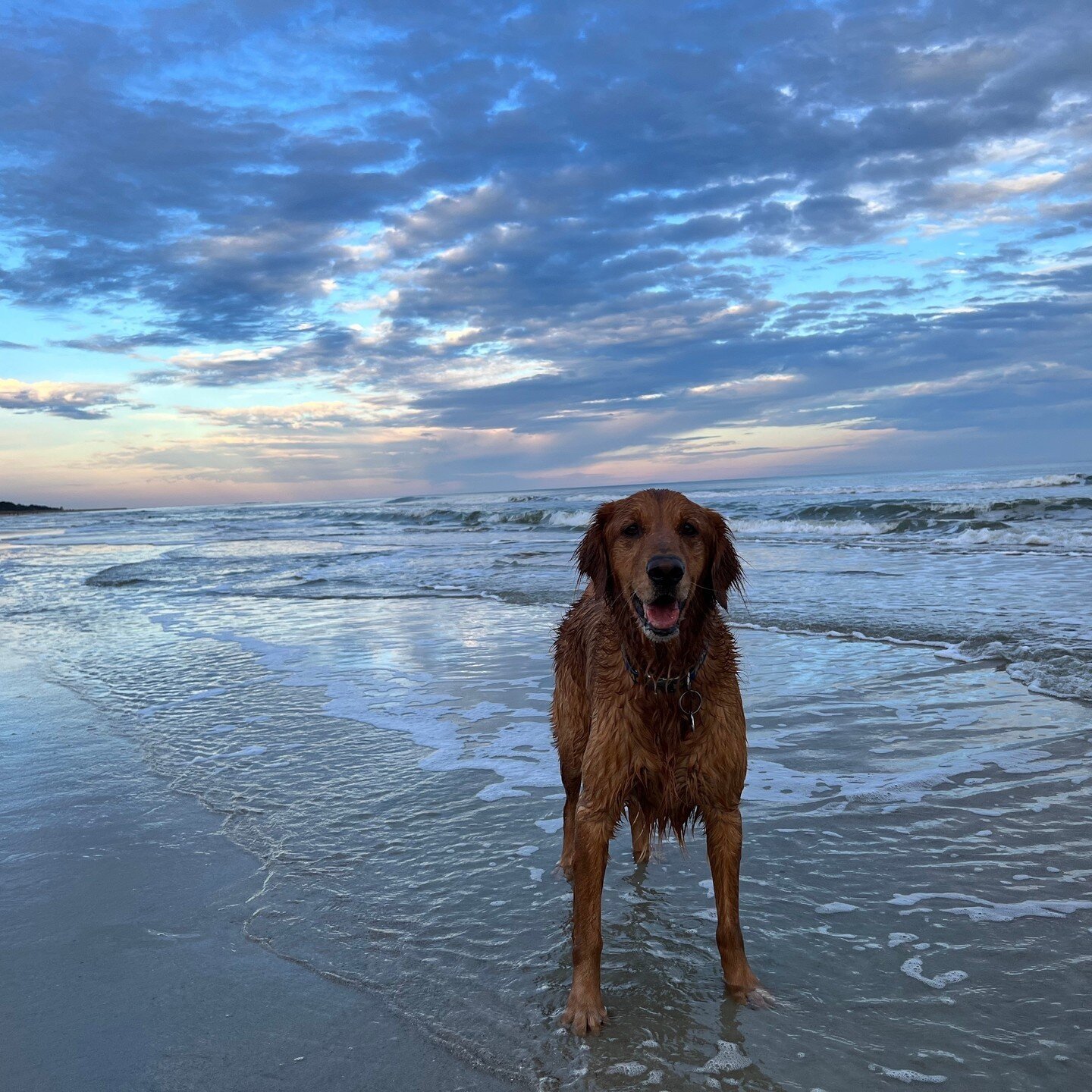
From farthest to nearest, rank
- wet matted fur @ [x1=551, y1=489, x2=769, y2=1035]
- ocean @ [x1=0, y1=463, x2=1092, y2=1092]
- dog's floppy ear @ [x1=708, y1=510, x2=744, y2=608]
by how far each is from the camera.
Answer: dog's floppy ear @ [x1=708, y1=510, x2=744, y2=608] → wet matted fur @ [x1=551, y1=489, x2=769, y2=1035] → ocean @ [x1=0, y1=463, x2=1092, y2=1092]

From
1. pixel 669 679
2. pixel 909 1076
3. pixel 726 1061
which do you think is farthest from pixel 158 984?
pixel 909 1076

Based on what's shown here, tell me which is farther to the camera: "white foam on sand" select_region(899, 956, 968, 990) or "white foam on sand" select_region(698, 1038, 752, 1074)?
"white foam on sand" select_region(899, 956, 968, 990)

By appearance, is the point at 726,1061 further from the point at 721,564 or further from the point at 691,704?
the point at 721,564

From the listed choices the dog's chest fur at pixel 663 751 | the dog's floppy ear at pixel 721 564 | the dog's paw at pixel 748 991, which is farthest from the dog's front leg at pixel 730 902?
the dog's floppy ear at pixel 721 564

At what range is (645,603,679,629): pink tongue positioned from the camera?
282 cm

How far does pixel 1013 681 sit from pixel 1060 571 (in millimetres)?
6685

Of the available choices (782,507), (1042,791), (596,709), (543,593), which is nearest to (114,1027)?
(596,709)

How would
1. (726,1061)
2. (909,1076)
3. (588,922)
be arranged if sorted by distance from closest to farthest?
(909,1076), (726,1061), (588,922)

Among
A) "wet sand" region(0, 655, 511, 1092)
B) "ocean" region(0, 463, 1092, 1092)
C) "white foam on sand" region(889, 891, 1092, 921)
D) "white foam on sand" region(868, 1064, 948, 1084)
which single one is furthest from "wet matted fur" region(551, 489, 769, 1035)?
"white foam on sand" region(889, 891, 1092, 921)

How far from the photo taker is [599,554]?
10.6ft

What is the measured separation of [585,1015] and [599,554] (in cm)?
155

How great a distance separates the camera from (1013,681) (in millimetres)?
6066

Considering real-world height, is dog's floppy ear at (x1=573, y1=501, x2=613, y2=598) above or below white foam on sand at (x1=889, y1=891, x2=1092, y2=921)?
above

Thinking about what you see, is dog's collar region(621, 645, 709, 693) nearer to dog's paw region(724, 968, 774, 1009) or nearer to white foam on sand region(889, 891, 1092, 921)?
dog's paw region(724, 968, 774, 1009)
